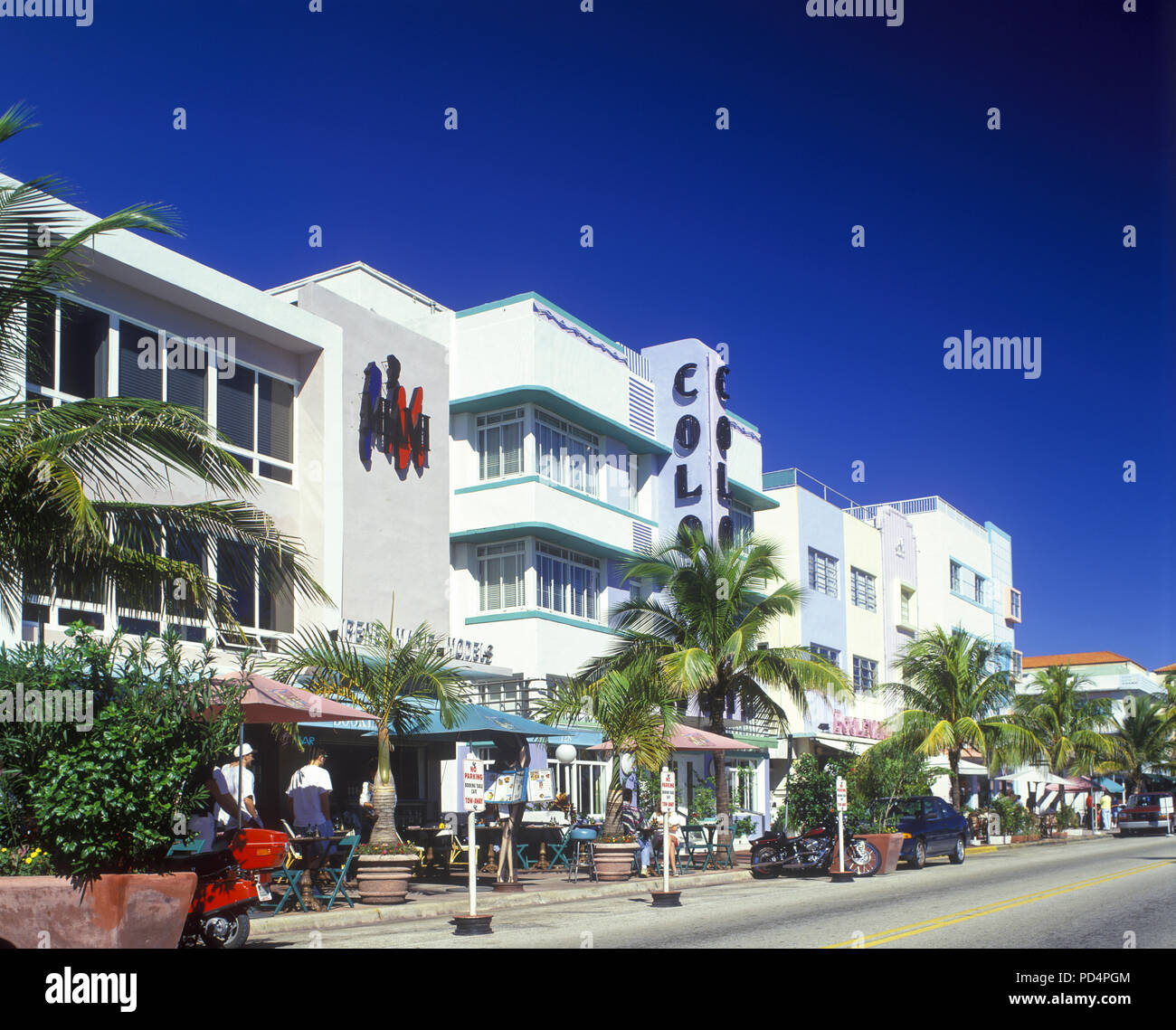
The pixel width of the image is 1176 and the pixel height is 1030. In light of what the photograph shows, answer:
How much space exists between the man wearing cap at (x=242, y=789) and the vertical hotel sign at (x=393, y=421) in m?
8.03

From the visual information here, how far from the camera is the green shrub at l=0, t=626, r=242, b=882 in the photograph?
10.0m

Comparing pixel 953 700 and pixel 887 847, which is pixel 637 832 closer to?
pixel 887 847

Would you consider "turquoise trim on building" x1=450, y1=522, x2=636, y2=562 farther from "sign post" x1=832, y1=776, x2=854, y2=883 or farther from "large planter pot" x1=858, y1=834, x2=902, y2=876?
"sign post" x1=832, y1=776, x2=854, y2=883

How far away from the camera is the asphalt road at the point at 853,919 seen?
12.2 m

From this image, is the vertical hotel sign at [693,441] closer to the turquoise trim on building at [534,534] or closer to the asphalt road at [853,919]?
the turquoise trim on building at [534,534]

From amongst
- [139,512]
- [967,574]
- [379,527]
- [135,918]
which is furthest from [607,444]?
[967,574]

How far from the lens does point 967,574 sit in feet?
190

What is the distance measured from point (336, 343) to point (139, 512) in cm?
1194

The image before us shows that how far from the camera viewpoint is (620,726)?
2150cm

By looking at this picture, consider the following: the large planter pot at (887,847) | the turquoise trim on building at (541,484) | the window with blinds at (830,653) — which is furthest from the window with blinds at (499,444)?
the window with blinds at (830,653)

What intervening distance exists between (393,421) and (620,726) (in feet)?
27.7

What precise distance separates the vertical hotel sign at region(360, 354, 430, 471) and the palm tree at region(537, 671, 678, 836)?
636cm

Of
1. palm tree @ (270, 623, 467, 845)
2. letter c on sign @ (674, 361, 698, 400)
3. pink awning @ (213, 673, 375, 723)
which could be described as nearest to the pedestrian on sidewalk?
palm tree @ (270, 623, 467, 845)

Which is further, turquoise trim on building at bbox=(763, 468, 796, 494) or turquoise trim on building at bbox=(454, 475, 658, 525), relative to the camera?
turquoise trim on building at bbox=(763, 468, 796, 494)
